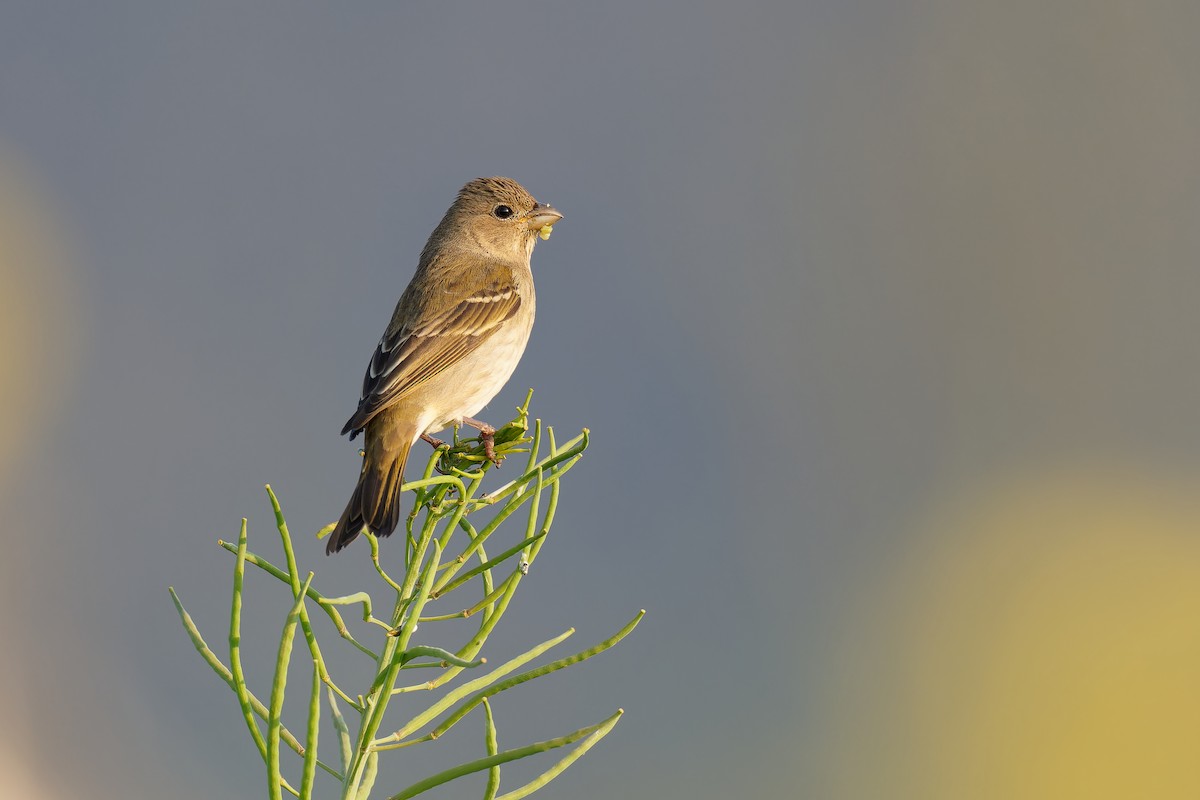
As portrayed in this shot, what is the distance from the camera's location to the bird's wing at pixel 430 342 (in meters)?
2.99

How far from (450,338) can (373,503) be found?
1256mm

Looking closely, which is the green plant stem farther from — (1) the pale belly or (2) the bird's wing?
(1) the pale belly

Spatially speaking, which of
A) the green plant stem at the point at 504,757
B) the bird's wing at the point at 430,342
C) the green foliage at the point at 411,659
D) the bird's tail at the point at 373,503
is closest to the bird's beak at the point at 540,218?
the bird's wing at the point at 430,342

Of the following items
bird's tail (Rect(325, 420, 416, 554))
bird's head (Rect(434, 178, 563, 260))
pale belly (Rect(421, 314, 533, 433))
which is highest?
bird's head (Rect(434, 178, 563, 260))

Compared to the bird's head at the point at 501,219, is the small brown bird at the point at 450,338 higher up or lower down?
lower down

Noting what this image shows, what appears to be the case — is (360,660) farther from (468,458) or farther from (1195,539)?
(468,458)

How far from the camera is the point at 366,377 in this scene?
125 inches

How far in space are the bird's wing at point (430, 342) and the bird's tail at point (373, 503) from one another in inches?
4.3

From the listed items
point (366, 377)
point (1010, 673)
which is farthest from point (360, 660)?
point (366, 377)

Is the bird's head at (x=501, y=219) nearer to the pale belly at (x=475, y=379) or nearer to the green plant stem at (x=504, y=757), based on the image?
the pale belly at (x=475, y=379)

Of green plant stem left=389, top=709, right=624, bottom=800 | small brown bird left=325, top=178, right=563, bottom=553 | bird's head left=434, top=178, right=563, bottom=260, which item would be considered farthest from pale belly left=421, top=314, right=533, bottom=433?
green plant stem left=389, top=709, right=624, bottom=800

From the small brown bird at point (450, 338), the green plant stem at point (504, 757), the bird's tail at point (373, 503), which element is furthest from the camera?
the small brown bird at point (450, 338)

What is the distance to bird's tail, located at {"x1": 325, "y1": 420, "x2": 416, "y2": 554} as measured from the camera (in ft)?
7.27

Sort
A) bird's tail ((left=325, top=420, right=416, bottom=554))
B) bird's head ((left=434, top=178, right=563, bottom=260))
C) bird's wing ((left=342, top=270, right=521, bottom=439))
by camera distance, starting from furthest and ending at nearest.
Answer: bird's head ((left=434, top=178, right=563, bottom=260)) < bird's wing ((left=342, top=270, right=521, bottom=439)) < bird's tail ((left=325, top=420, right=416, bottom=554))
